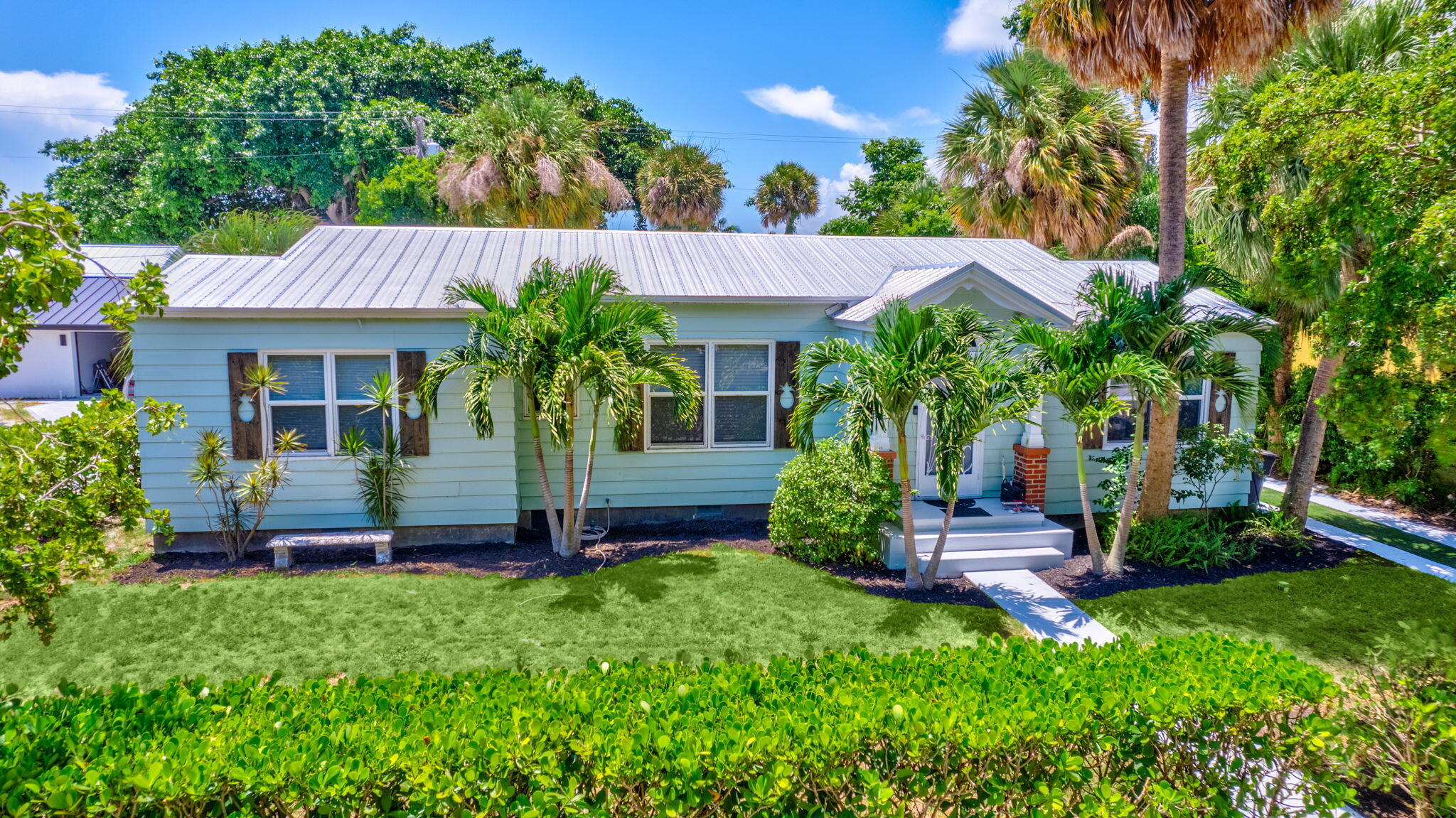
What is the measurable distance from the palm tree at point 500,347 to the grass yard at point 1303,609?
6550 mm

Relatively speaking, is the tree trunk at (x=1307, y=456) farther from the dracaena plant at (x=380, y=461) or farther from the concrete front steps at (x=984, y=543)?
the dracaena plant at (x=380, y=461)

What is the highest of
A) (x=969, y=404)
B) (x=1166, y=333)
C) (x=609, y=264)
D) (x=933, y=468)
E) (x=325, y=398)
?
(x=609, y=264)

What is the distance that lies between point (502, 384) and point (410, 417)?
4.06 feet

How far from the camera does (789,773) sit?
122 inches

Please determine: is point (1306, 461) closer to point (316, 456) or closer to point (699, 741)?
point (699, 741)

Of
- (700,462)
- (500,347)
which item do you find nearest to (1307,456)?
(700,462)

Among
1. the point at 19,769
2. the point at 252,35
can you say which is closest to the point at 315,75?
the point at 252,35

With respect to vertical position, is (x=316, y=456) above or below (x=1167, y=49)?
below

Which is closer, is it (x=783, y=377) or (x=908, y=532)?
(x=908, y=532)

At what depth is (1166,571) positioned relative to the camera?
9.20 meters

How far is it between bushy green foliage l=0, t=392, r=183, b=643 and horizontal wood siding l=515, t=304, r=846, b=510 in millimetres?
6555

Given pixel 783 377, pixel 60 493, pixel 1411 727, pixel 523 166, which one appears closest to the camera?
pixel 1411 727

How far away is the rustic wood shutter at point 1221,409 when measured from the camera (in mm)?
11336

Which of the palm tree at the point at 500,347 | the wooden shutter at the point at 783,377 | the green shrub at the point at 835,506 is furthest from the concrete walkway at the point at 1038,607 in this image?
the palm tree at the point at 500,347
